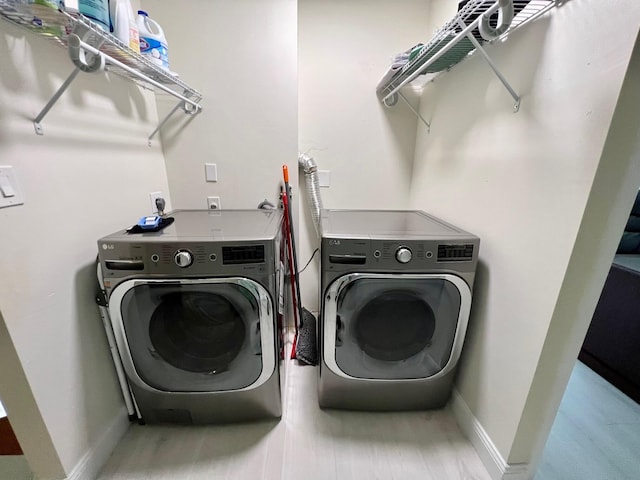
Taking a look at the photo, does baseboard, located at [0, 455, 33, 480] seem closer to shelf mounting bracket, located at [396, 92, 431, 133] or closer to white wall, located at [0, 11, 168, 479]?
white wall, located at [0, 11, 168, 479]

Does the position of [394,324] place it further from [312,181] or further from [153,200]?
[153,200]

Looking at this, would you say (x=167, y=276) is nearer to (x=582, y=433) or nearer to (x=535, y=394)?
(x=535, y=394)

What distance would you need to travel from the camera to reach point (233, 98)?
64.7 inches

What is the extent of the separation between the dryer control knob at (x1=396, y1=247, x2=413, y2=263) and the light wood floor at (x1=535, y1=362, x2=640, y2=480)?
1.06 meters

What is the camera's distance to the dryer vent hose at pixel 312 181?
1.83 m

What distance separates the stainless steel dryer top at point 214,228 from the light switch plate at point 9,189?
253 mm

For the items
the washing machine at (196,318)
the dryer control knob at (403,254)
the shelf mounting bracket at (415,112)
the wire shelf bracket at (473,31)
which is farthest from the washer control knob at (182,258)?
the shelf mounting bracket at (415,112)

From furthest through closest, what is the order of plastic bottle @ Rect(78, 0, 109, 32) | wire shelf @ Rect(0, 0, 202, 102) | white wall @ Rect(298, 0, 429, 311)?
1. white wall @ Rect(298, 0, 429, 311)
2. plastic bottle @ Rect(78, 0, 109, 32)
3. wire shelf @ Rect(0, 0, 202, 102)

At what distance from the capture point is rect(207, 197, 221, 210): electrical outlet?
70.1 inches

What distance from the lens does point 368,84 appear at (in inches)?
71.5

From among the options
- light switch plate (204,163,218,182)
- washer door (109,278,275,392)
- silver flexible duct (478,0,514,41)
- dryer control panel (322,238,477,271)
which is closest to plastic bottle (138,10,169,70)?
light switch plate (204,163,218,182)

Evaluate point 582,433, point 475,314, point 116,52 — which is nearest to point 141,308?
point 116,52

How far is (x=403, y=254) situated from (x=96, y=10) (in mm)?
1355

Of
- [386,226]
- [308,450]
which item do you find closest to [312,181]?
[386,226]
